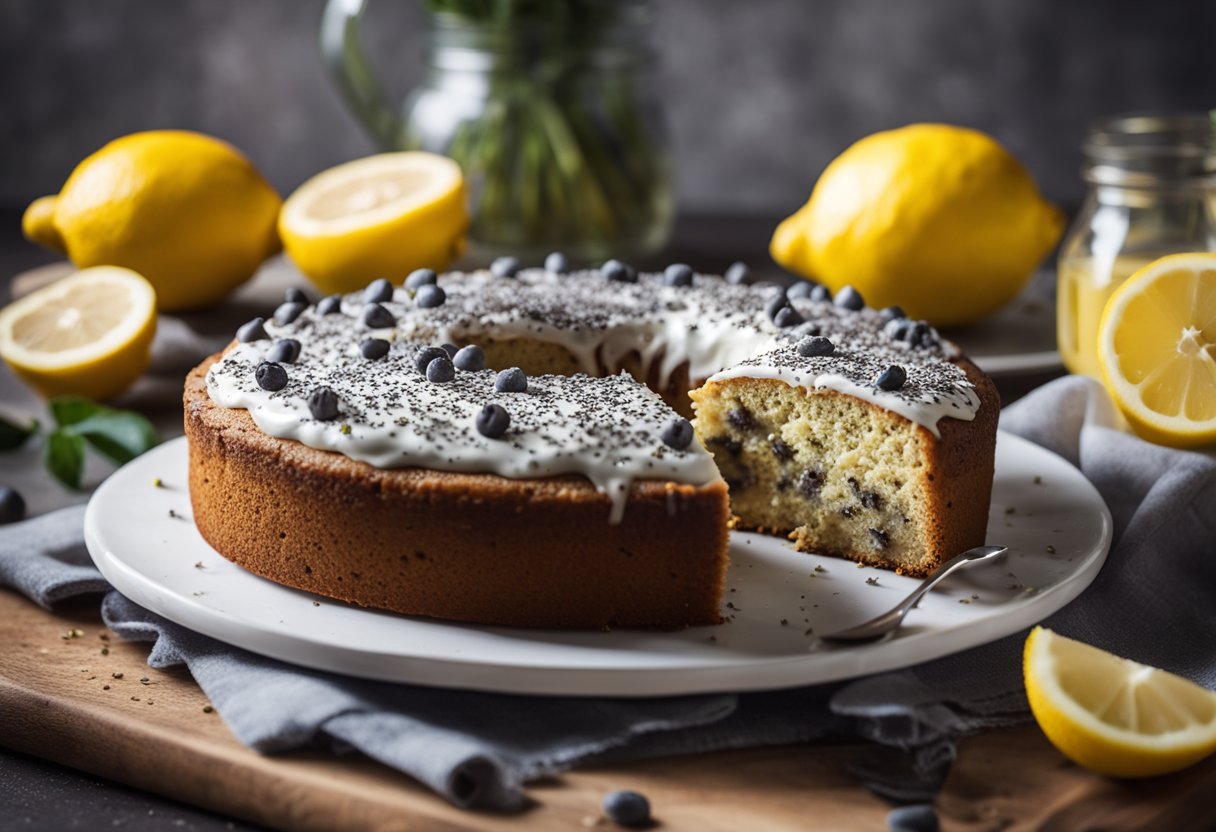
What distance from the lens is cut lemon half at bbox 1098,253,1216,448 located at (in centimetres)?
461

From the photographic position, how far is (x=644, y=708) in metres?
3.40

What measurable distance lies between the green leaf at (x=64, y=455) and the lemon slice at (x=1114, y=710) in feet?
11.2

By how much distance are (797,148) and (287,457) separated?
19.2 feet

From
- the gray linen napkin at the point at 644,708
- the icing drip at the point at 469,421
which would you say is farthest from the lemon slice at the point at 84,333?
the gray linen napkin at the point at 644,708

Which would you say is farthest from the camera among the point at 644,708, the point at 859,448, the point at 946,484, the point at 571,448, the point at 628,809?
the point at 859,448

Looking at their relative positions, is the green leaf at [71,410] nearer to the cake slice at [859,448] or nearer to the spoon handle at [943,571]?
the cake slice at [859,448]

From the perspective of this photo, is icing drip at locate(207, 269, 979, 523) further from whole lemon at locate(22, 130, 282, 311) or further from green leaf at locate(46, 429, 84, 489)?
whole lemon at locate(22, 130, 282, 311)

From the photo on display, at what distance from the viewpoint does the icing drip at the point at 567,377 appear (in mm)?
3725

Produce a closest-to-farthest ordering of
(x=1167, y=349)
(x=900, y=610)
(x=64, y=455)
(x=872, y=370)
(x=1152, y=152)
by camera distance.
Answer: (x=900, y=610) → (x=872, y=370) → (x=1167, y=349) → (x=64, y=455) → (x=1152, y=152)

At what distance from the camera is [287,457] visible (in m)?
3.86

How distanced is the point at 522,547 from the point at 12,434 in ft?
9.32

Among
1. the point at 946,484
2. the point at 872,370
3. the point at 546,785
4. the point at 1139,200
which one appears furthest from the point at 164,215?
the point at 1139,200

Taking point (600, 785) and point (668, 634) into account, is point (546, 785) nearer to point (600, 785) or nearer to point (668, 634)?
point (600, 785)

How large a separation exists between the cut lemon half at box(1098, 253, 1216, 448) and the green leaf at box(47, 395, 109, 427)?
141 inches
